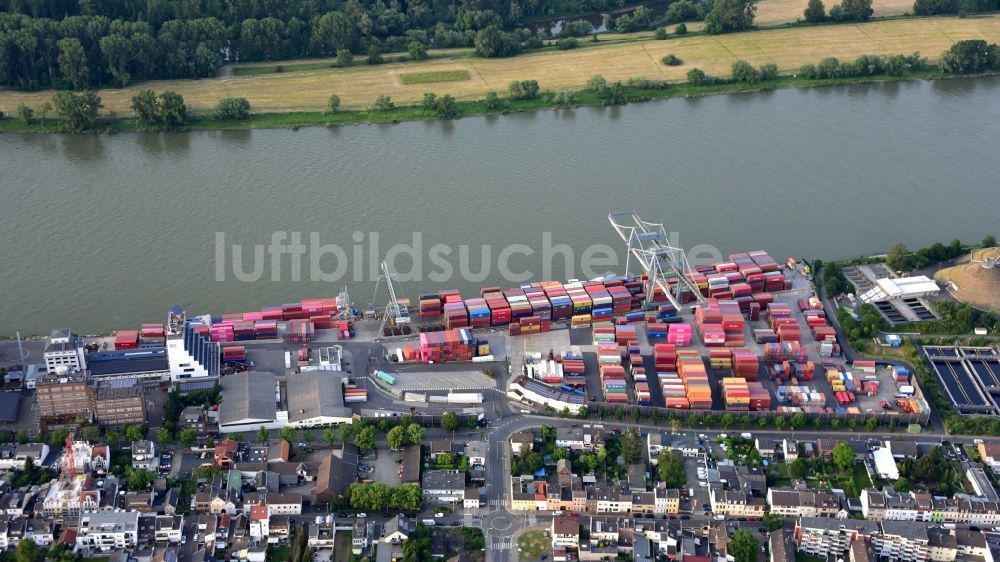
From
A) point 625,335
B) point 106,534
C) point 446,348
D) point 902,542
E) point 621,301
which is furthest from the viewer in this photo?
point 621,301

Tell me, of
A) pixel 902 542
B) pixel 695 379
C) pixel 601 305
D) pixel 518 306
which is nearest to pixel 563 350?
A: pixel 518 306

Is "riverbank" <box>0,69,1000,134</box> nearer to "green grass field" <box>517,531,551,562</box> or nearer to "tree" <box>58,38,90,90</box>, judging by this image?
"tree" <box>58,38,90,90</box>

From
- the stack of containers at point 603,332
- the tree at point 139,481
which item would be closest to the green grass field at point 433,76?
the stack of containers at point 603,332

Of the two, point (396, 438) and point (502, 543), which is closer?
point (502, 543)

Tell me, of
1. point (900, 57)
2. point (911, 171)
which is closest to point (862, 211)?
point (911, 171)

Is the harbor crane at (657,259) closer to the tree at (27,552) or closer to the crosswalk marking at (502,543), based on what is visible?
the crosswalk marking at (502,543)

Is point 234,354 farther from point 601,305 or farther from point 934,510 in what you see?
point 934,510

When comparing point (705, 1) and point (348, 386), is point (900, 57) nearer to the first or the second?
point (705, 1)
